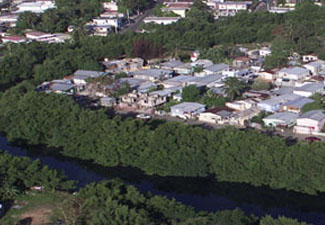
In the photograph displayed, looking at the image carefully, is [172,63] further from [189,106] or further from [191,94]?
[189,106]

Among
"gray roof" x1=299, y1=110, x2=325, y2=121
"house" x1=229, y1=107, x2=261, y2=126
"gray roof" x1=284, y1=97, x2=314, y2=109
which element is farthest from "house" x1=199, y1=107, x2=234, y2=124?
"gray roof" x1=299, y1=110, x2=325, y2=121

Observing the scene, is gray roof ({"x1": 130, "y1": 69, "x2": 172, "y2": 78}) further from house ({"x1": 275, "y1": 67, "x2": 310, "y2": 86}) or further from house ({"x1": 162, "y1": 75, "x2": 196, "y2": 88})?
house ({"x1": 275, "y1": 67, "x2": 310, "y2": 86})

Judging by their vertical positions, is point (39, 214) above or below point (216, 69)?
below

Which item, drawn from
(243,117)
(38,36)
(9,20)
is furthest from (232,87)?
(9,20)

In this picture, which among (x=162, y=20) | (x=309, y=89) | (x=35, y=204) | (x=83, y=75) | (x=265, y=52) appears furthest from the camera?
(x=162, y=20)

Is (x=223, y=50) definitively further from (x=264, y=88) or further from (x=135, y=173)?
(x=135, y=173)

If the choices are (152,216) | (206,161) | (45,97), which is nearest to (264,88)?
(206,161)
